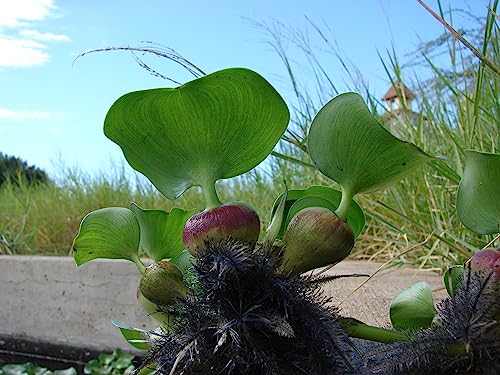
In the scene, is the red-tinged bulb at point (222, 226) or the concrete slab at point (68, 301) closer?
the red-tinged bulb at point (222, 226)

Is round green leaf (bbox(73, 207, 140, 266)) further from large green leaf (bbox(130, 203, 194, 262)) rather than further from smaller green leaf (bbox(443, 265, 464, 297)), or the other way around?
smaller green leaf (bbox(443, 265, 464, 297))

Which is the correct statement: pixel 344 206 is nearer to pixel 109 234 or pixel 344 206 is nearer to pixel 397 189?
pixel 109 234

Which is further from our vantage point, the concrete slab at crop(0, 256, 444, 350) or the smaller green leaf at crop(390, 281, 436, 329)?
the concrete slab at crop(0, 256, 444, 350)

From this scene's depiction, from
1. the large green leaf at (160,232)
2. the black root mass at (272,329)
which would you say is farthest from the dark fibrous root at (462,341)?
the large green leaf at (160,232)

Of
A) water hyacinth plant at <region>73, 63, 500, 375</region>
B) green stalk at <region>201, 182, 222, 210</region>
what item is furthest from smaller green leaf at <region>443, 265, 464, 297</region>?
green stalk at <region>201, 182, 222, 210</region>

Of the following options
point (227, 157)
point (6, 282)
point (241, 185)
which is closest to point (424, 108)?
point (241, 185)

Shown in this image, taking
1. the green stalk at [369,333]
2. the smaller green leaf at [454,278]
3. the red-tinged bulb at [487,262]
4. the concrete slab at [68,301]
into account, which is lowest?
the concrete slab at [68,301]

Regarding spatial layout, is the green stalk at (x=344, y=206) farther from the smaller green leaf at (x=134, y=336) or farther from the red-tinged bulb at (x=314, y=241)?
the smaller green leaf at (x=134, y=336)

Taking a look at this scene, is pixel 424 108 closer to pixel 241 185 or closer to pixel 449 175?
pixel 449 175
